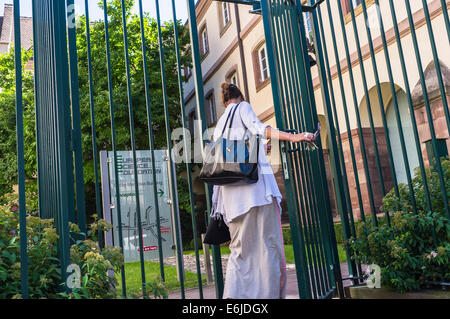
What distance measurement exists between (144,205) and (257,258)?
16.9 feet

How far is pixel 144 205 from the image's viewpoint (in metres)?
7.95

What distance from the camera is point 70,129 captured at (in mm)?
2760

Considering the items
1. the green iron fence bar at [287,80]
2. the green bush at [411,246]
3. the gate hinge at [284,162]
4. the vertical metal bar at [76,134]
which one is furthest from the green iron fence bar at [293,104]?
the vertical metal bar at [76,134]

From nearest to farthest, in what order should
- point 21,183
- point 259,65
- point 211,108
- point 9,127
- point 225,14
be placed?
point 21,183 < point 259,65 < point 9,127 < point 225,14 < point 211,108

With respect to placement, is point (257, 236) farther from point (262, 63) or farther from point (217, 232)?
point (262, 63)

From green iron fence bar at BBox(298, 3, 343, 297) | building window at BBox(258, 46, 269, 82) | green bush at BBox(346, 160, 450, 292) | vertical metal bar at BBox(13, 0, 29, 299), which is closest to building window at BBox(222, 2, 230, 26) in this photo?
building window at BBox(258, 46, 269, 82)

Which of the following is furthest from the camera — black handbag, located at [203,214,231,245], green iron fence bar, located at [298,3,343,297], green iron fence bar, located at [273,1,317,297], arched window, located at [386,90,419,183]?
arched window, located at [386,90,419,183]

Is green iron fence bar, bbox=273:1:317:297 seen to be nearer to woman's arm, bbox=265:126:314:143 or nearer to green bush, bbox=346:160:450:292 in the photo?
woman's arm, bbox=265:126:314:143

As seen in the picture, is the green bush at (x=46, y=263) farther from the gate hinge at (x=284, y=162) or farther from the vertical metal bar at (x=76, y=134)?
the gate hinge at (x=284, y=162)

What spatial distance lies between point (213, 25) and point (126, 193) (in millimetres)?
13945

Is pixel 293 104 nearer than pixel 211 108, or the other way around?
pixel 293 104

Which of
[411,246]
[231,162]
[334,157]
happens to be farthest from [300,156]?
[411,246]

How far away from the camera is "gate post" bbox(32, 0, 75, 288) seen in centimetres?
240

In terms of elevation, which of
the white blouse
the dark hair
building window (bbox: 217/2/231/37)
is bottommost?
the white blouse
